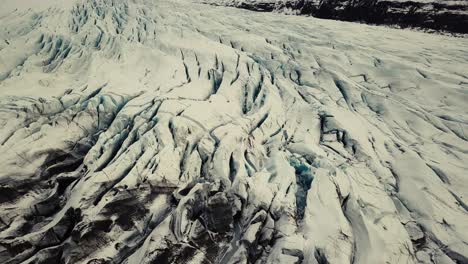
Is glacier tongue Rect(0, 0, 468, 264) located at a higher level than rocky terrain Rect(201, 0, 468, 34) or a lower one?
lower

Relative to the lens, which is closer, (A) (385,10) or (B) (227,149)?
(B) (227,149)

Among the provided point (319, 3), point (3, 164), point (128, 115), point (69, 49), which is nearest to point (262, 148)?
point (128, 115)

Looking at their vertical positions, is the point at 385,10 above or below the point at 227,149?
above

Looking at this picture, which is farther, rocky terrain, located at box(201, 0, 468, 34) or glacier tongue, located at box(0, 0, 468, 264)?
rocky terrain, located at box(201, 0, 468, 34)

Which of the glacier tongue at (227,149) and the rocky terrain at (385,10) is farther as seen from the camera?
the rocky terrain at (385,10)
